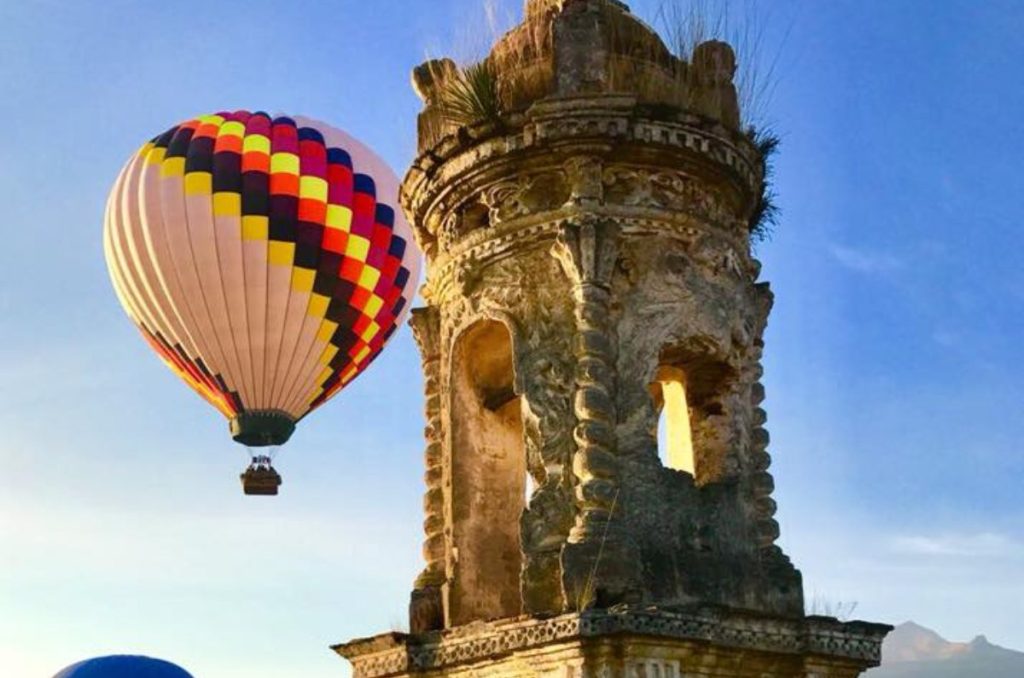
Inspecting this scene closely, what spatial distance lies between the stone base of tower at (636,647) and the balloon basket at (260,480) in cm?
1710

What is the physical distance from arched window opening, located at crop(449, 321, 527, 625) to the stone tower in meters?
0.02

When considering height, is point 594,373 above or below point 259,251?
below

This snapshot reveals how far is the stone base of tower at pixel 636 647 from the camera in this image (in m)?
9.77

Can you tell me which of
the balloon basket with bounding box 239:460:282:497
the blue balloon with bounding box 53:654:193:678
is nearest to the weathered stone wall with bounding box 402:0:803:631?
the blue balloon with bounding box 53:654:193:678

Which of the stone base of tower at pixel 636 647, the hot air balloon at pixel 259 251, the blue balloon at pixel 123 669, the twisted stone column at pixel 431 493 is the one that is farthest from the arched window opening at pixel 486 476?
the hot air balloon at pixel 259 251

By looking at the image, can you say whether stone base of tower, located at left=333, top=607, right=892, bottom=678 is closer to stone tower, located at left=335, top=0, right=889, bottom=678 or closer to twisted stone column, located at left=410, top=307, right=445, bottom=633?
stone tower, located at left=335, top=0, right=889, bottom=678

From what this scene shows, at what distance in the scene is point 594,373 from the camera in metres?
10.7

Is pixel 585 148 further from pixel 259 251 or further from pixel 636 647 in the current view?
pixel 259 251

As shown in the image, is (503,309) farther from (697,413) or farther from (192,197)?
(192,197)

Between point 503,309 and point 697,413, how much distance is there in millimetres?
1680

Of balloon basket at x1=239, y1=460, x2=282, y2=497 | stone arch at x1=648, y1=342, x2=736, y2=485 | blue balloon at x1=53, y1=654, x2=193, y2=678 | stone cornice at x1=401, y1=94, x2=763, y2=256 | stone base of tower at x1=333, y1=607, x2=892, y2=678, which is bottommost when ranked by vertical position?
stone base of tower at x1=333, y1=607, x2=892, y2=678

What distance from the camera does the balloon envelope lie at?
2308 cm

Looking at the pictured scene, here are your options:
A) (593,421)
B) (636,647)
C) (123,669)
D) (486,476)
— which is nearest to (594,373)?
(593,421)

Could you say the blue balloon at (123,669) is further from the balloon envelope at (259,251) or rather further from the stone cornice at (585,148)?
the stone cornice at (585,148)
